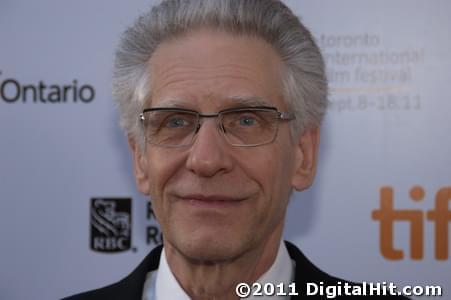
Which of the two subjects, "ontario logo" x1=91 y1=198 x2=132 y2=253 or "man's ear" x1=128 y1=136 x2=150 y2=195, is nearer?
"man's ear" x1=128 y1=136 x2=150 y2=195

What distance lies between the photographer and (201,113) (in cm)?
147

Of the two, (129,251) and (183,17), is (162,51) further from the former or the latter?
(129,251)

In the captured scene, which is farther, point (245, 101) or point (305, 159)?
point (305, 159)

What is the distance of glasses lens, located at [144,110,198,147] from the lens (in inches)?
58.3

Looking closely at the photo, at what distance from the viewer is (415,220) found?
2262mm

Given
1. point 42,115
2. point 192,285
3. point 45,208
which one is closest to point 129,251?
point 45,208

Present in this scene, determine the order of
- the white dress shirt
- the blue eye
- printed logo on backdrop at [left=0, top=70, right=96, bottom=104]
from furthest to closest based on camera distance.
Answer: printed logo on backdrop at [left=0, top=70, right=96, bottom=104] → the white dress shirt → the blue eye

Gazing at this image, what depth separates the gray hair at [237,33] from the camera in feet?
5.02

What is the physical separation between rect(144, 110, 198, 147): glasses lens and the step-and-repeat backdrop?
88cm

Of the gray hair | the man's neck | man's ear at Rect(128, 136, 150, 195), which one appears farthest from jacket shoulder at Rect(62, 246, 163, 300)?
the gray hair

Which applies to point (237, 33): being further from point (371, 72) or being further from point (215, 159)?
point (371, 72)

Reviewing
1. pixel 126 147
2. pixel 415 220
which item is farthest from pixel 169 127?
pixel 415 220

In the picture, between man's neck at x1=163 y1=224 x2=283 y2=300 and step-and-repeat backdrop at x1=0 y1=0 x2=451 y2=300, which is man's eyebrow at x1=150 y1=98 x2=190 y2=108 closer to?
man's neck at x1=163 y1=224 x2=283 y2=300

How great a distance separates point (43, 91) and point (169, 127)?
1.07 meters
